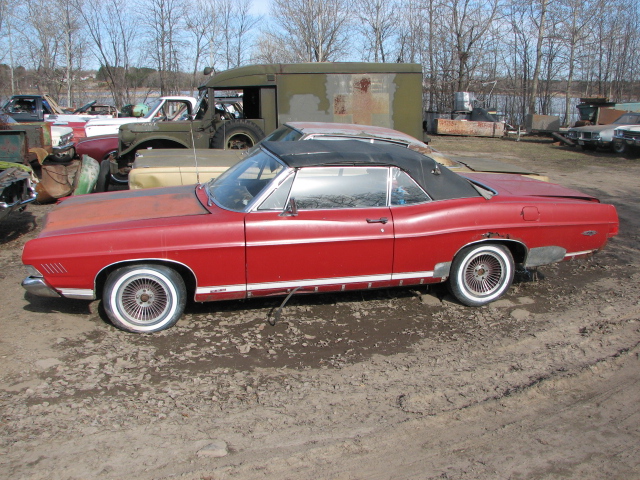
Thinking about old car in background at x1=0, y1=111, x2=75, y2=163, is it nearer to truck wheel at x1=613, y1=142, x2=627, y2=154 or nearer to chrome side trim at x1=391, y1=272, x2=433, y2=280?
chrome side trim at x1=391, y1=272, x2=433, y2=280

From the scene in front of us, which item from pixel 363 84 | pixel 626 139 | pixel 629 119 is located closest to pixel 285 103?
pixel 363 84

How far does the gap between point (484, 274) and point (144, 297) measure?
2.98m

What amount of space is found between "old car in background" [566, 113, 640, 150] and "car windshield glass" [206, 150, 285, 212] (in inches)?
665

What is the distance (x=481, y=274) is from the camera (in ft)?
16.3

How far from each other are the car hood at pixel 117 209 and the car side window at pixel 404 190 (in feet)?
5.30

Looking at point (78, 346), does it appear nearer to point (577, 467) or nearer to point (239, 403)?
point (239, 403)

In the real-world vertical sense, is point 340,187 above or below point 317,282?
above

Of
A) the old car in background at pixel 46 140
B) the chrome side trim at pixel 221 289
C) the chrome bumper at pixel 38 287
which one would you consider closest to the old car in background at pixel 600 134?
the old car in background at pixel 46 140

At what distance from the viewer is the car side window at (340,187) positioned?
14.8ft

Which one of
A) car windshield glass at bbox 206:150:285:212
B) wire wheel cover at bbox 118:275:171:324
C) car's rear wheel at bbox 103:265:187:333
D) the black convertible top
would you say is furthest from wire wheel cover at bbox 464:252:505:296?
wire wheel cover at bbox 118:275:171:324

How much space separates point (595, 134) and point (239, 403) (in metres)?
18.9

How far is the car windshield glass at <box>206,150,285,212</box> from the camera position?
14.8 feet

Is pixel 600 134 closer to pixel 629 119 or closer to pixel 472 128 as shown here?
pixel 629 119

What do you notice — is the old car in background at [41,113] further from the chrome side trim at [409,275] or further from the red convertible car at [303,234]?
the chrome side trim at [409,275]
